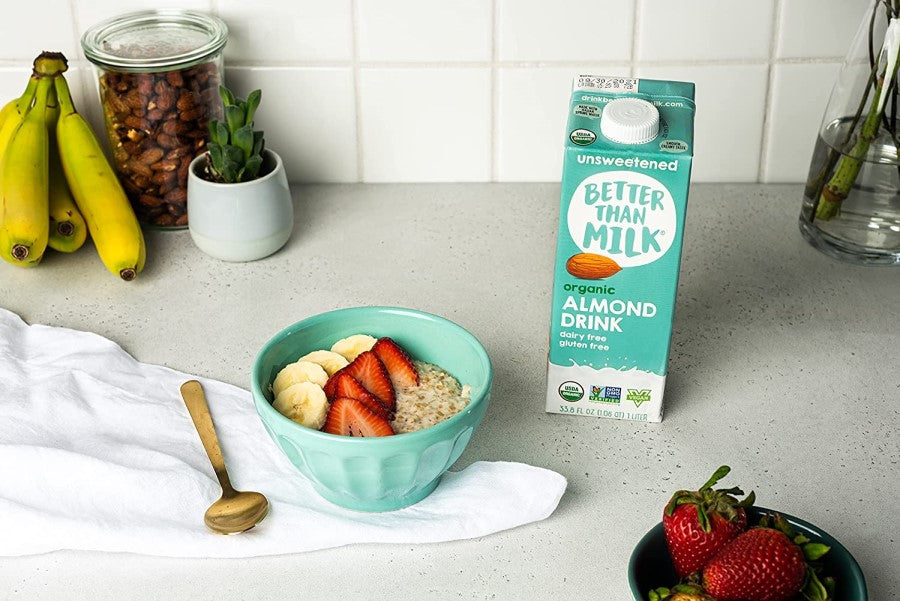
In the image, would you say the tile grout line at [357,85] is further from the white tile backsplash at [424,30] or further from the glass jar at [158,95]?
the glass jar at [158,95]

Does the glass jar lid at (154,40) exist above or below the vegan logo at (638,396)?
above

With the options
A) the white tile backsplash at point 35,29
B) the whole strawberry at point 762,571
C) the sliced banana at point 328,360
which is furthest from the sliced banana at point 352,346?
the white tile backsplash at point 35,29

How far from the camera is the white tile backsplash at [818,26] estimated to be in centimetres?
121

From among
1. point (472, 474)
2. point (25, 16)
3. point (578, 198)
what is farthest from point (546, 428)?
point (25, 16)

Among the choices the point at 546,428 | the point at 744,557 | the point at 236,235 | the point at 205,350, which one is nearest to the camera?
the point at 744,557

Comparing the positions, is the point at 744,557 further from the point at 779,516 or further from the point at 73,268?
the point at 73,268

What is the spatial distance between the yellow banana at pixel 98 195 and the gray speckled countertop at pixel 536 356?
0.03 m

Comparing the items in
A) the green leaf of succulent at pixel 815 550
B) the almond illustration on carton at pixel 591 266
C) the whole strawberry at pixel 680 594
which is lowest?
the whole strawberry at pixel 680 594

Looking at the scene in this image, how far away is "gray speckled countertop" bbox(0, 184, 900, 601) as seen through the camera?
80cm

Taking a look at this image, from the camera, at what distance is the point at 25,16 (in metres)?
1.23

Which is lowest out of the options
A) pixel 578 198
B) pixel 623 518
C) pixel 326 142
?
pixel 623 518

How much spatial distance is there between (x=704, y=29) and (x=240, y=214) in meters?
0.55

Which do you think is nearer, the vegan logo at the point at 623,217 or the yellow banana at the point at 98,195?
the vegan logo at the point at 623,217

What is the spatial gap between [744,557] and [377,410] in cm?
29
